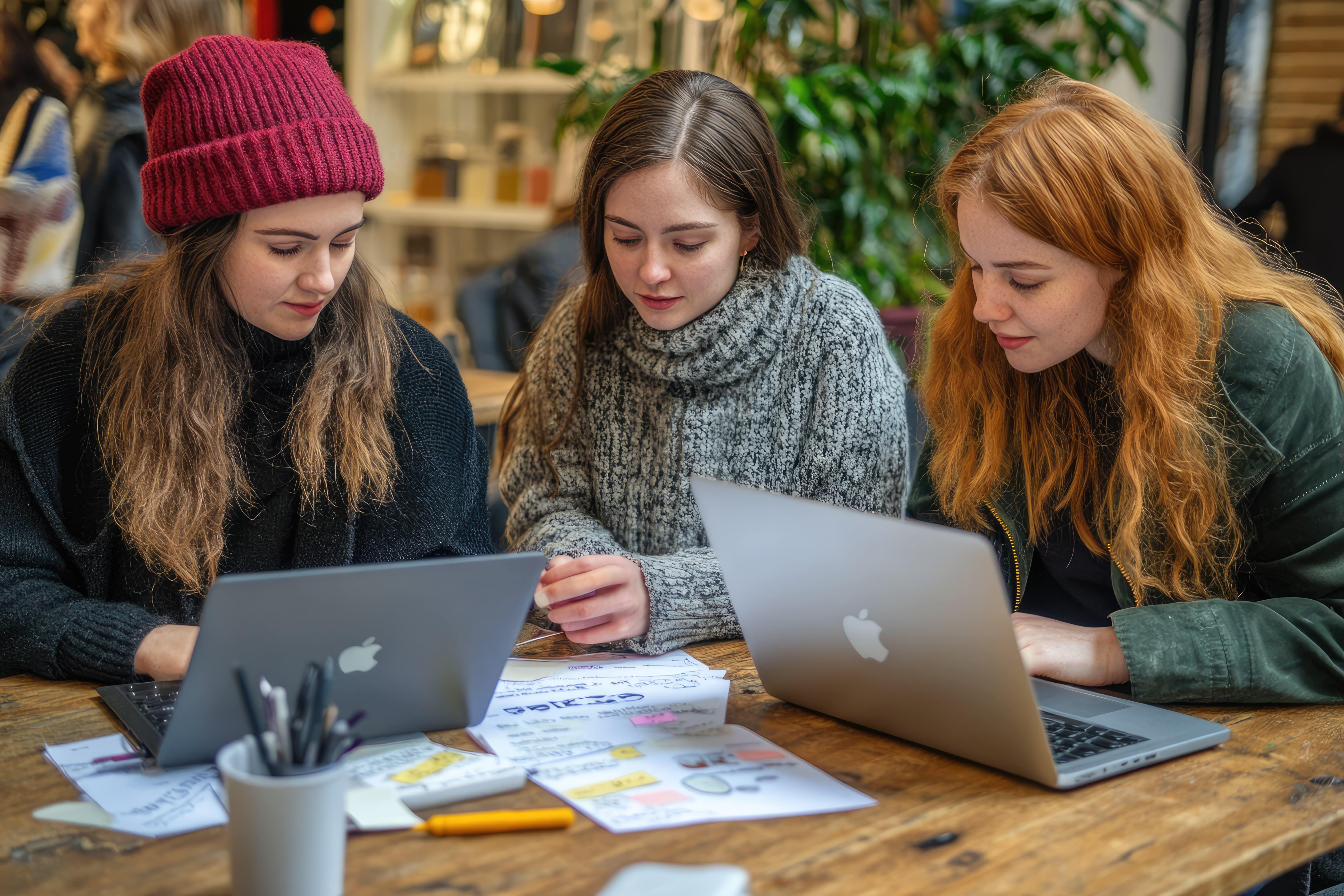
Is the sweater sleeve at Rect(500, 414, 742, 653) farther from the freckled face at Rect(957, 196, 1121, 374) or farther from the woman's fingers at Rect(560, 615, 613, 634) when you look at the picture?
the freckled face at Rect(957, 196, 1121, 374)

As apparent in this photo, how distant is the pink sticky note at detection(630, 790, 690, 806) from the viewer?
0.91m

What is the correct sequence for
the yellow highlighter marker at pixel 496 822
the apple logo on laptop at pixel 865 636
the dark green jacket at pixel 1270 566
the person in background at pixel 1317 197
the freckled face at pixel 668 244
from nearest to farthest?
the yellow highlighter marker at pixel 496 822 → the apple logo on laptop at pixel 865 636 → the dark green jacket at pixel 1270 566 → the freckled face at pixel 668 244 → the person in background at pixel 1317 197

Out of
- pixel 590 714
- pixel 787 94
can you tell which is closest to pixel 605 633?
pixel 590 714

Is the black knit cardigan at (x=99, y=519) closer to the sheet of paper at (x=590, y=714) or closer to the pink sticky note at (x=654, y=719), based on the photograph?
the sheet of paper at (x=590, y=714)

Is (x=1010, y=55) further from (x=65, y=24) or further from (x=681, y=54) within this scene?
(x=65, y=24)

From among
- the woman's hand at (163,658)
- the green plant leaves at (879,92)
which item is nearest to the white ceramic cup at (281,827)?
the woman's hand at (163,658)

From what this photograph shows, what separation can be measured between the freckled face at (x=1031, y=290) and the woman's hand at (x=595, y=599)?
18.9 inches

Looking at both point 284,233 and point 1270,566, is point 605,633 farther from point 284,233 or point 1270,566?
point 1270,566

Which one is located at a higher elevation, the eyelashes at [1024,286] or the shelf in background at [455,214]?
the shelf in background at [455,214]

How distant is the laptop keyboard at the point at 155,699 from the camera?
3.40 ft

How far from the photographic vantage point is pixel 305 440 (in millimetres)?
1400

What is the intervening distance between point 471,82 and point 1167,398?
130 inches

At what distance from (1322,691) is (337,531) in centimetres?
108

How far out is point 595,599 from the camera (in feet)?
4.17
